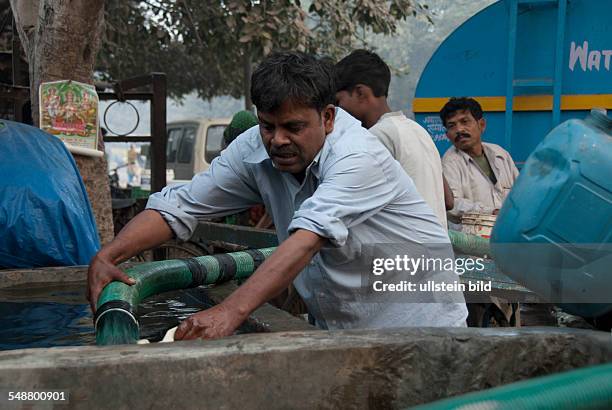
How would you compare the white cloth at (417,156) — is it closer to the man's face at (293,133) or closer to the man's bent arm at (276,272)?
the man's face at (293,133)

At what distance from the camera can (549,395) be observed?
1542 mm

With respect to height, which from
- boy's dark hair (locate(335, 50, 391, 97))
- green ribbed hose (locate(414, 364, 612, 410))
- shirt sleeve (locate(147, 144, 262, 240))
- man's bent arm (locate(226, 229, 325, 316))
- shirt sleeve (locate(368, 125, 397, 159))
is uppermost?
boy's dark hair (locate(335, 50, 391, 97))

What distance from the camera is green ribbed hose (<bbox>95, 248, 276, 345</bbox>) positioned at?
2.39 m

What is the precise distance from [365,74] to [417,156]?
0.57 m

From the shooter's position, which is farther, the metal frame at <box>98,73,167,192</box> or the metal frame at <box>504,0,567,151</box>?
the metal frame at <box>98,73,167,192</box>

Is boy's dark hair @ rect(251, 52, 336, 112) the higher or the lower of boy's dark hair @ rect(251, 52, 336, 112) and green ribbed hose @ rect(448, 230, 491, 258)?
the higher

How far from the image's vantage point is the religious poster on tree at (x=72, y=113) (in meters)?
5.86

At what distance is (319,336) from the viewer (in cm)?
201

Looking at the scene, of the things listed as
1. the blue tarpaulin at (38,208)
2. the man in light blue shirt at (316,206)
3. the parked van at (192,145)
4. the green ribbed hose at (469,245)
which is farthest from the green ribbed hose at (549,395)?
Answer: the parked van at (192,145)

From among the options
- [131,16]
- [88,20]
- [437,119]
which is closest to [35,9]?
[88,20]

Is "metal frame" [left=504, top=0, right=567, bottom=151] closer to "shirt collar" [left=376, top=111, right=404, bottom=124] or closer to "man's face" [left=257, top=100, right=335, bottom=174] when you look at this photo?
"shirt collar" [left=376, top=111, right=404, bottom=124]

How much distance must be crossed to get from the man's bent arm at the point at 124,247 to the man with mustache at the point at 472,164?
9.05ft

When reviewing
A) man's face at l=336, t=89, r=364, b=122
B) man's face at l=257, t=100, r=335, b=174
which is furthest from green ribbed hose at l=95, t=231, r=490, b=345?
man's face at l=336, t=89, r=364, b=122

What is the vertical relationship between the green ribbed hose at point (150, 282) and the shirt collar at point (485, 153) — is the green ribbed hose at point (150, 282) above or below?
below
